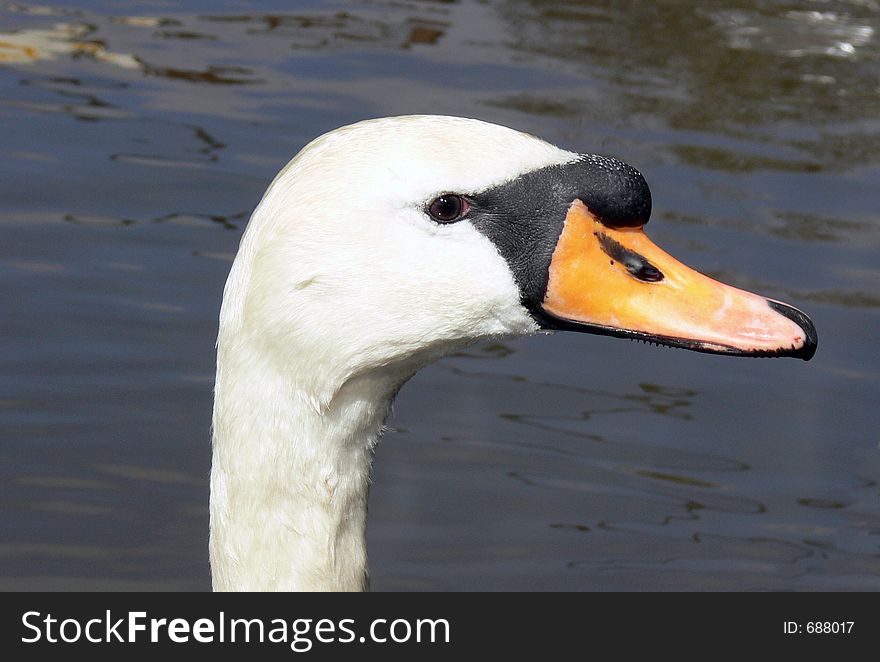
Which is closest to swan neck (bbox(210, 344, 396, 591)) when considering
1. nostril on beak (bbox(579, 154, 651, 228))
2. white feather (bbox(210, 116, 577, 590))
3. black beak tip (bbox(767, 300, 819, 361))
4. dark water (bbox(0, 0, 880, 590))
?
white feather (bbox(210, 116, 577, 590))

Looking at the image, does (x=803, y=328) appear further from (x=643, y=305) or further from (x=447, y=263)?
(x=447, y=263)

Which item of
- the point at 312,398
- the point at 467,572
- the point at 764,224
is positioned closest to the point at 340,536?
the point at 312,398

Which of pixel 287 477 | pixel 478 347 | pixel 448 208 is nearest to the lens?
pixel 448 208

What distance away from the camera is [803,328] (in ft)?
11.0

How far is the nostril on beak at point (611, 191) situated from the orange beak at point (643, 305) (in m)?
0.03

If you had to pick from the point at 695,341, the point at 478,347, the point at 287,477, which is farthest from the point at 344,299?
the point at 478,347

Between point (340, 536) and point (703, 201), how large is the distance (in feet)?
15.9

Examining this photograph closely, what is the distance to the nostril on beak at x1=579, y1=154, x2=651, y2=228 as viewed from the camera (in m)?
3.36

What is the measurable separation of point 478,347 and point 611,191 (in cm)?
344

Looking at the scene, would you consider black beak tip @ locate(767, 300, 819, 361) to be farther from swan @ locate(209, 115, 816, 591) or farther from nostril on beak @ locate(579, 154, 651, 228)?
nostril on beak @ locate(579, 154, 651, 228)

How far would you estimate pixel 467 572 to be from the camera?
5422 millimetres

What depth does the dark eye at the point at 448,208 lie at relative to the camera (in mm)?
3254

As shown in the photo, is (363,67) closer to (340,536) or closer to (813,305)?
(813,305)

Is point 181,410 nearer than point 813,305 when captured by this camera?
Yes
